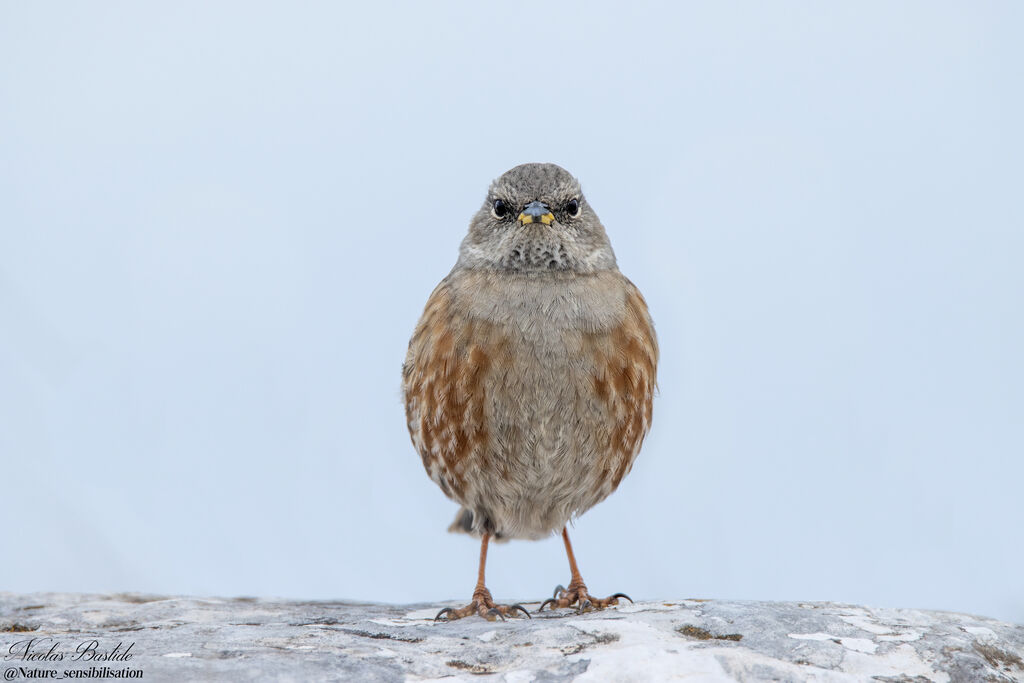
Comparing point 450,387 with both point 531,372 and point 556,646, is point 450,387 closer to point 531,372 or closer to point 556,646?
point 531,372

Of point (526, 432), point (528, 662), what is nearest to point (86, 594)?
point (526, 432)

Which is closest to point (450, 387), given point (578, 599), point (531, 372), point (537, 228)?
point (531, 372)

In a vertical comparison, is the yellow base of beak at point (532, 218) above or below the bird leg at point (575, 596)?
above

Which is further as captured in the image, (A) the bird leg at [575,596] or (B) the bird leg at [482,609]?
(A) the bird leg at [575,596]

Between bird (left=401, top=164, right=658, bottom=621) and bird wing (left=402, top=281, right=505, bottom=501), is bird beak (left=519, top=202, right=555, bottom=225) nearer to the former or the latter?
bird (left=401, top=164, right=658, bottom=621)

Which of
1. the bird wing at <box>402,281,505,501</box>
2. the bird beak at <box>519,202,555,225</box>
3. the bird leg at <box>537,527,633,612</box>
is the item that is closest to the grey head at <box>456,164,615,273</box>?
the bird beak at <box>519,202,555,225</box>

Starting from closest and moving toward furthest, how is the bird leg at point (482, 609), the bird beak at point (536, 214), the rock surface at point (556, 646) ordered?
the rock surface at point (556, 646), the bird leg at point (482, 609), the bird beak at point (536, 214)

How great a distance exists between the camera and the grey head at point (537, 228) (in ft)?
18.4

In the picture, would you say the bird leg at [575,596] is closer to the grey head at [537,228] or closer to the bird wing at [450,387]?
the bird wing at [450,387]

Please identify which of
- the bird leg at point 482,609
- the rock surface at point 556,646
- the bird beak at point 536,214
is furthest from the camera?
the bird beak at point 536,214

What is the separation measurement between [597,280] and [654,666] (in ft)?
7.97

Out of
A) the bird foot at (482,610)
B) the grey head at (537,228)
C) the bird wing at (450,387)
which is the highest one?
the grey head at (537,228)

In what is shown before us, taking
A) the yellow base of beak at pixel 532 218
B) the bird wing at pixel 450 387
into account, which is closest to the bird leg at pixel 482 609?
the bird wing at pixel 450 387

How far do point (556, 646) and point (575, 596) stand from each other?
174 centimetres
